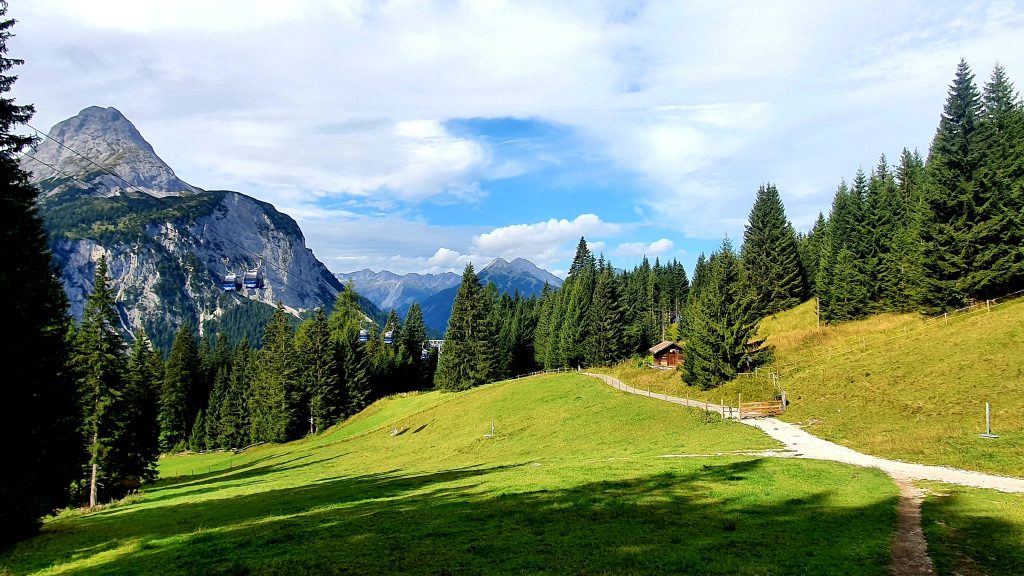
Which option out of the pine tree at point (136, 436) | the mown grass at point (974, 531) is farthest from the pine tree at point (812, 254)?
the pine tree at point (136, 436)

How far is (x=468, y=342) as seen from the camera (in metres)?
84.2

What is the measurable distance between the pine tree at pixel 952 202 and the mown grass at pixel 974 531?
39.1 metres

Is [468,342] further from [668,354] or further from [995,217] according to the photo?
[995,217]

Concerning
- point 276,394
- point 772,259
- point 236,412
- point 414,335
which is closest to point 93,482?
point 276,394

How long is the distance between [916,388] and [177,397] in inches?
4362

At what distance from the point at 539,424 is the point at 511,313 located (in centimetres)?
9802

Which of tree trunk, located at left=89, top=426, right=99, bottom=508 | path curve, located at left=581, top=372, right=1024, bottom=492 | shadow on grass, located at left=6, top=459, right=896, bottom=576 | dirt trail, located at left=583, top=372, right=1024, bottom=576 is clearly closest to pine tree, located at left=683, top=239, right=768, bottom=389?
path curve, located at left=581, top=372, right=1024, bottom=492

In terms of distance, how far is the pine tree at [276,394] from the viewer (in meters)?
77.6

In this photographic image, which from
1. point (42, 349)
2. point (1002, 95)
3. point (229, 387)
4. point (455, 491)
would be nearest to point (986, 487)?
point (455, 491)

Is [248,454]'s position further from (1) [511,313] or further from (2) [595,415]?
(1) [511,313]

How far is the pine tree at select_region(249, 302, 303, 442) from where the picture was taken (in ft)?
254

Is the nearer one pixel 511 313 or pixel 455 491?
pixel 455 491

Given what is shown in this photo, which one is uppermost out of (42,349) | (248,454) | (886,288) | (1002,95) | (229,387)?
(1002,95)

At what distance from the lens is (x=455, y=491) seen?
20.1 m
